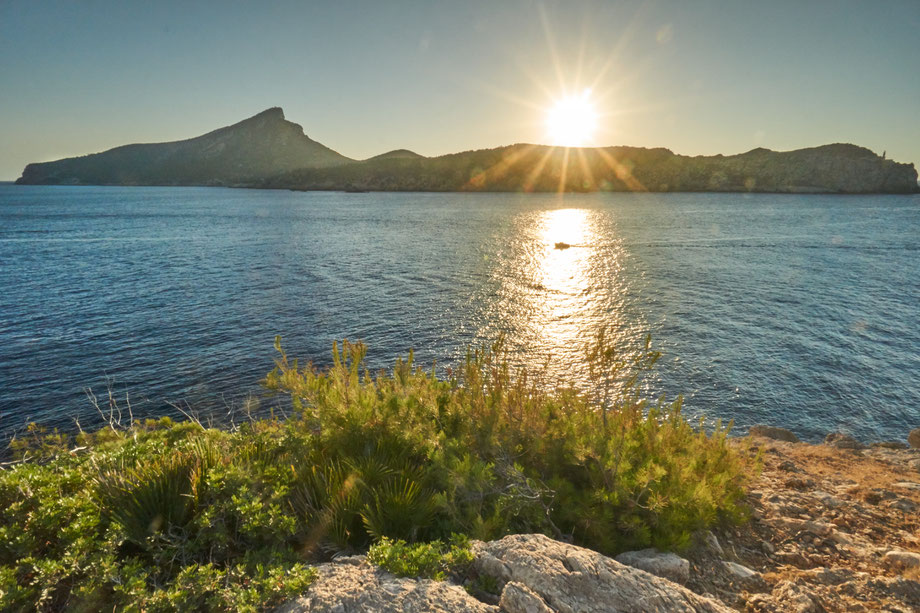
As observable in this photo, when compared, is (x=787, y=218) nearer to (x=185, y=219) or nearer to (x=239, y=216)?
(x=239, y=216)

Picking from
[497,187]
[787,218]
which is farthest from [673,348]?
[497,187]

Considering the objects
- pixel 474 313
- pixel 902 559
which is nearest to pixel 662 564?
pixel 902 559

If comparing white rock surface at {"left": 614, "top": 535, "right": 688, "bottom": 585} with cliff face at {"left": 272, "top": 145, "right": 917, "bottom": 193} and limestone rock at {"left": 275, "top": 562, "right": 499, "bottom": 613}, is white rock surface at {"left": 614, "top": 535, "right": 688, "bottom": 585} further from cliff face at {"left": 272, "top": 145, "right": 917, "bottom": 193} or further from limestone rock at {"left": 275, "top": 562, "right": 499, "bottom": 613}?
cliff face at {"left": 272, "top": 145, "right": 917, "bottom": 193}

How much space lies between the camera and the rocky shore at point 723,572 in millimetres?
3803

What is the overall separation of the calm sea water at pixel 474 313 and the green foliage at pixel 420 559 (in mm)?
14540

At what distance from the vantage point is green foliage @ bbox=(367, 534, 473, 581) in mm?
4020

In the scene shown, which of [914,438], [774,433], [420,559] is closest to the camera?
[420,559]

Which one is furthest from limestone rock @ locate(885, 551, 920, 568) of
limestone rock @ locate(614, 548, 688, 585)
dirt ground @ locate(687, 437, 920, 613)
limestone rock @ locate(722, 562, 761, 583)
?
limestone rock @ locate(614, 548, 688, 585)

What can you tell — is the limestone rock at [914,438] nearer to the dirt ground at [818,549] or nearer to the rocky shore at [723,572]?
the dirt ground at [818,549]

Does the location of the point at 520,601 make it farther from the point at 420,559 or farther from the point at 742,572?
the point at 742,572

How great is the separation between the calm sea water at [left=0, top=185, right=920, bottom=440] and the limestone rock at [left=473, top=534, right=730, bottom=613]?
13.8 meters

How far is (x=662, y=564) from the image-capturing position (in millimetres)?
4945

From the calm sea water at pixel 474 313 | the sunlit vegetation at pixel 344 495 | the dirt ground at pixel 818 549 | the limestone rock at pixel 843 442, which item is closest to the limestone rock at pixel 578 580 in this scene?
the sunlit vegetation at pixel 344 495

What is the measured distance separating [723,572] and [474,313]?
872 inches
